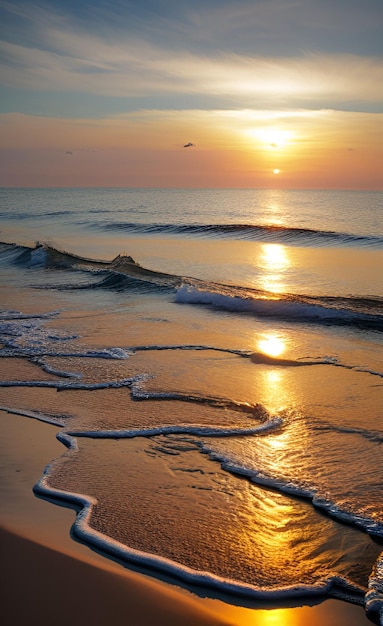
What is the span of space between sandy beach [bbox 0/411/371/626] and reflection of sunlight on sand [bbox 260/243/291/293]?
12.1 meters

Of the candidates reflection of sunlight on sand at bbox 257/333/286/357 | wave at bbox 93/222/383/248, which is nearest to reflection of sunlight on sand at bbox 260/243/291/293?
wave at bbox 93/222/383/248

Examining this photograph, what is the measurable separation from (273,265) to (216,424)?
612 inches

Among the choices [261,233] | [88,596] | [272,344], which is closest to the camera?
[88,596]

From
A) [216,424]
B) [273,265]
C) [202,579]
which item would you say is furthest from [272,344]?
[273,265]

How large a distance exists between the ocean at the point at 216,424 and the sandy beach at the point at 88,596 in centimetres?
11

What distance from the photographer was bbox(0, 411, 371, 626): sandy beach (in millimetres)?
2977

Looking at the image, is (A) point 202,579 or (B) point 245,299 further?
(B) point 245,299

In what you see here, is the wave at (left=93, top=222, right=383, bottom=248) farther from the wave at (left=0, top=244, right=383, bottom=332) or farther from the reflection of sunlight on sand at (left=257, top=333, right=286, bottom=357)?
the reflection of sunlight on sand at (left=257, top=333, right=286, bottom=357)

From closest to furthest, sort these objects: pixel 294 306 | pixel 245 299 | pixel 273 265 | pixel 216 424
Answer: pixel 216 424 → pixel 294 306 → pixel 245 299 → pixel 273 265

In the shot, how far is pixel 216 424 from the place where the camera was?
5.88 metres

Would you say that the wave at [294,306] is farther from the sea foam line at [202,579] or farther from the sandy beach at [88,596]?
the sandy beach at [88,596]

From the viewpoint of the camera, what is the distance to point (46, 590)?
314cm

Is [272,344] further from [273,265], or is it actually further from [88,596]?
[273,265]

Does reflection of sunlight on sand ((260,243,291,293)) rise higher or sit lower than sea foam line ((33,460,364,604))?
higher
